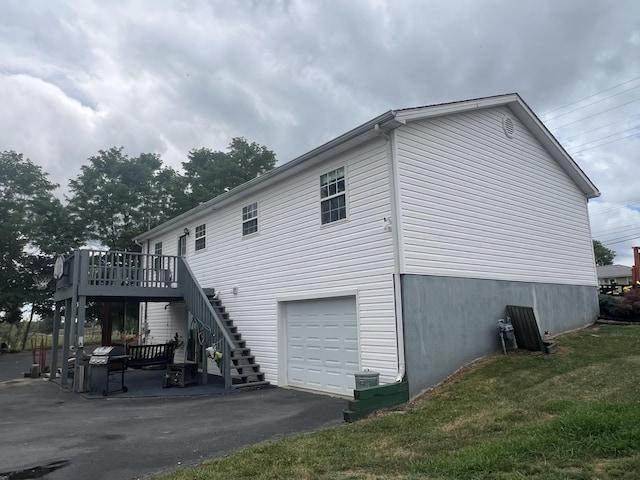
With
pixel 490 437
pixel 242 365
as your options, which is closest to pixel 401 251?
pixel 490 437

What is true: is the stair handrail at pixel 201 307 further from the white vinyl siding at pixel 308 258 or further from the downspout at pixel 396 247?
the downspout at pixel 396 247

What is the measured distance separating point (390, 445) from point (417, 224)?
4.70m

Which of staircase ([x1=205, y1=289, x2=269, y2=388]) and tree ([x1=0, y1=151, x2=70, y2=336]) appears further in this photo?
tree ([x1=0, y1=151, x2=70, y2=336])

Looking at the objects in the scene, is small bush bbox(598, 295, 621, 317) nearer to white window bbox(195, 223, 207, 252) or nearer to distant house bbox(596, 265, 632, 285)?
white window bbox(195, 223, 207, 252)

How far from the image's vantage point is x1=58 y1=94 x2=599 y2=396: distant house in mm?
8945

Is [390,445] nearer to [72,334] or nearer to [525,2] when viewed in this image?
[72,334]

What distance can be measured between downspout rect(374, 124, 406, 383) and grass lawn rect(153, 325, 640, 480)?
2.75 ft

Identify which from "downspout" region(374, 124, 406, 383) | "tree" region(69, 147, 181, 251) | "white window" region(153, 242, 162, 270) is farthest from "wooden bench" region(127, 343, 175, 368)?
"tree" region(69, 147, 181, 251)

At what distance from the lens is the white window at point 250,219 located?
13.1 m

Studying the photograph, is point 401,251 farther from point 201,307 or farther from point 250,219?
point 201,307

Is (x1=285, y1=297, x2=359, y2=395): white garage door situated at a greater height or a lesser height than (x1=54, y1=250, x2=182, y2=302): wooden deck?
lesser

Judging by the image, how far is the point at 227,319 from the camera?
1370 cm

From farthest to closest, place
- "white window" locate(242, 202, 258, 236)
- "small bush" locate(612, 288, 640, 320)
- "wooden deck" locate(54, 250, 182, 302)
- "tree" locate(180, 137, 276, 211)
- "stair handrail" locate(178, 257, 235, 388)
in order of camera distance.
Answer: "tree" locate(180, 137, 276, 211)
"small bush" locate(612, 288, 640, 320)
"white window" locate(242, 202, 258, 236)
"wooden deck" locate(54, 250, 182, 302)
"stair handrail" locate(178, 257, 235, 388)

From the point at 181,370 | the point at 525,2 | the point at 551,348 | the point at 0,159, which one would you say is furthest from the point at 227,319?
the point at 0,159
